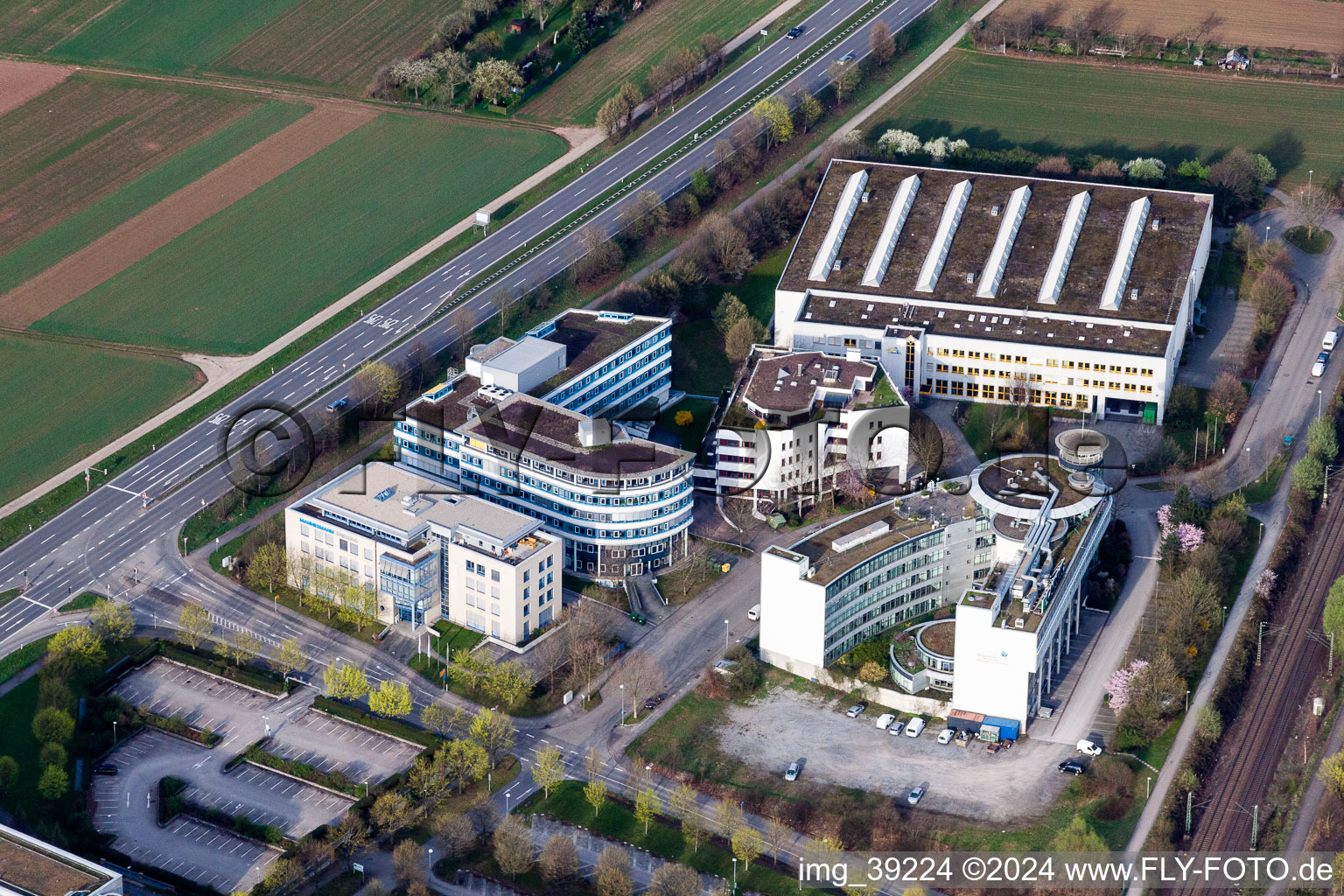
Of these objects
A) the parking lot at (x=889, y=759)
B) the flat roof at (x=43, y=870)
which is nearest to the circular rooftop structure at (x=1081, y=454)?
the parking lot at (x=889, y=759)

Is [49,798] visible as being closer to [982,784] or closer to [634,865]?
[634,865]

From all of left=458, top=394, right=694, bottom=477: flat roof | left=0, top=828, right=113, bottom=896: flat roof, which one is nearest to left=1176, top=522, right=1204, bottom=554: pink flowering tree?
left=458, top=394, right=694, bottom=477: flat roof

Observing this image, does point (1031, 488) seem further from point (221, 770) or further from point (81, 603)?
point (81, 603)

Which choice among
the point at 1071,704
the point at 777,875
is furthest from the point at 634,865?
the point at 1071,704

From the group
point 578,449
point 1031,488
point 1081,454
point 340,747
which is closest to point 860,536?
point 1031,488

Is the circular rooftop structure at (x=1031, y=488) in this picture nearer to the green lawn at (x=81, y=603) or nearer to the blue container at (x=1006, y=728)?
the blue container at (x=1006, y=728)
